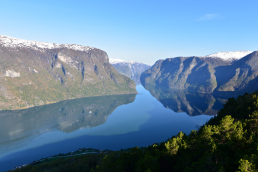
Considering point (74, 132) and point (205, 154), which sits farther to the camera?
point (74, 132)

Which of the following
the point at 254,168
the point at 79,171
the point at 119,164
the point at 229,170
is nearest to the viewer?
the point at 254,168

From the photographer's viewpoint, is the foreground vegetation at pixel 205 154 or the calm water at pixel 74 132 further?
the calm water at pixel 74 132

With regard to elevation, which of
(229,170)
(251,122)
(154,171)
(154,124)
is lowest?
(154,124)

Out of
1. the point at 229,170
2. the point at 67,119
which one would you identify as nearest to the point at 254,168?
the point at 229,170

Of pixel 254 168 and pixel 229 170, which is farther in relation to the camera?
pixel 229 170

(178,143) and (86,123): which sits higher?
(178,143)

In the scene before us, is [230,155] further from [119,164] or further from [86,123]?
[86,123]

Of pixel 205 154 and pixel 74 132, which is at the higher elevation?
pixel 205 154

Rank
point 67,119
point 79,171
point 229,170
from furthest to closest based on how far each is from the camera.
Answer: point 67,119, point 79,171, point 229,170

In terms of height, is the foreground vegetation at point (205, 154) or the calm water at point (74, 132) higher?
the foreground vegetation at point (205, 154)

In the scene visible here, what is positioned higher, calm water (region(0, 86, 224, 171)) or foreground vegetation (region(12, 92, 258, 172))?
foreground vegetation (region(12, 92, 258, 172))

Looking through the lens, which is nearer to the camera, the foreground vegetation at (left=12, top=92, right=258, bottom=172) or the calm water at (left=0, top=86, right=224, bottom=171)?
the foreground vegetation at (left=12, top=92, right=258, bottom=172)
